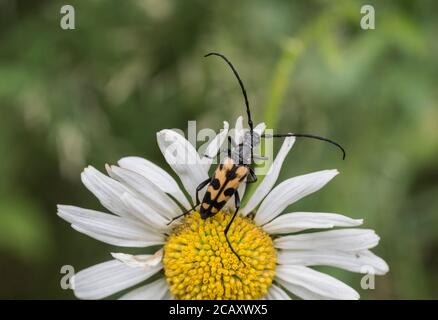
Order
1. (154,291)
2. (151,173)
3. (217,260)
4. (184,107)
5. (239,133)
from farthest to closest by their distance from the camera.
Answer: (184,107) → (239,133) → (154,291) → (151,173) → (217,260)

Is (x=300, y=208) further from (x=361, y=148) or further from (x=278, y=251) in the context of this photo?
(x=278, y=251)

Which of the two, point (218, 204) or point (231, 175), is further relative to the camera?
point (231, 175)

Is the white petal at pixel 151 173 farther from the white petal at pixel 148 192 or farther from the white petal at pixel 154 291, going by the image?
the white petal at pixel 154 291

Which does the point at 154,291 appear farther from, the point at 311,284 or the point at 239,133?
the point at 239,133

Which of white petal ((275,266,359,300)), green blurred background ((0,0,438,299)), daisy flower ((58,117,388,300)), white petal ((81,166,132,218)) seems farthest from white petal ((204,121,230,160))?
green blurred background ((0,0,438,299))

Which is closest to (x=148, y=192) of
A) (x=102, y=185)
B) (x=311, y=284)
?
(x=102, y=185)

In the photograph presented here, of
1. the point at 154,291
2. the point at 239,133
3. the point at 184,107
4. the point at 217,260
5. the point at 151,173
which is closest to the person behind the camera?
the point at 217,260

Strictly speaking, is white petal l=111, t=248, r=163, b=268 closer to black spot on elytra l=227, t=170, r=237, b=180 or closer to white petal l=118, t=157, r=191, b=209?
white petal l=118, t=157, r=191, b=209
